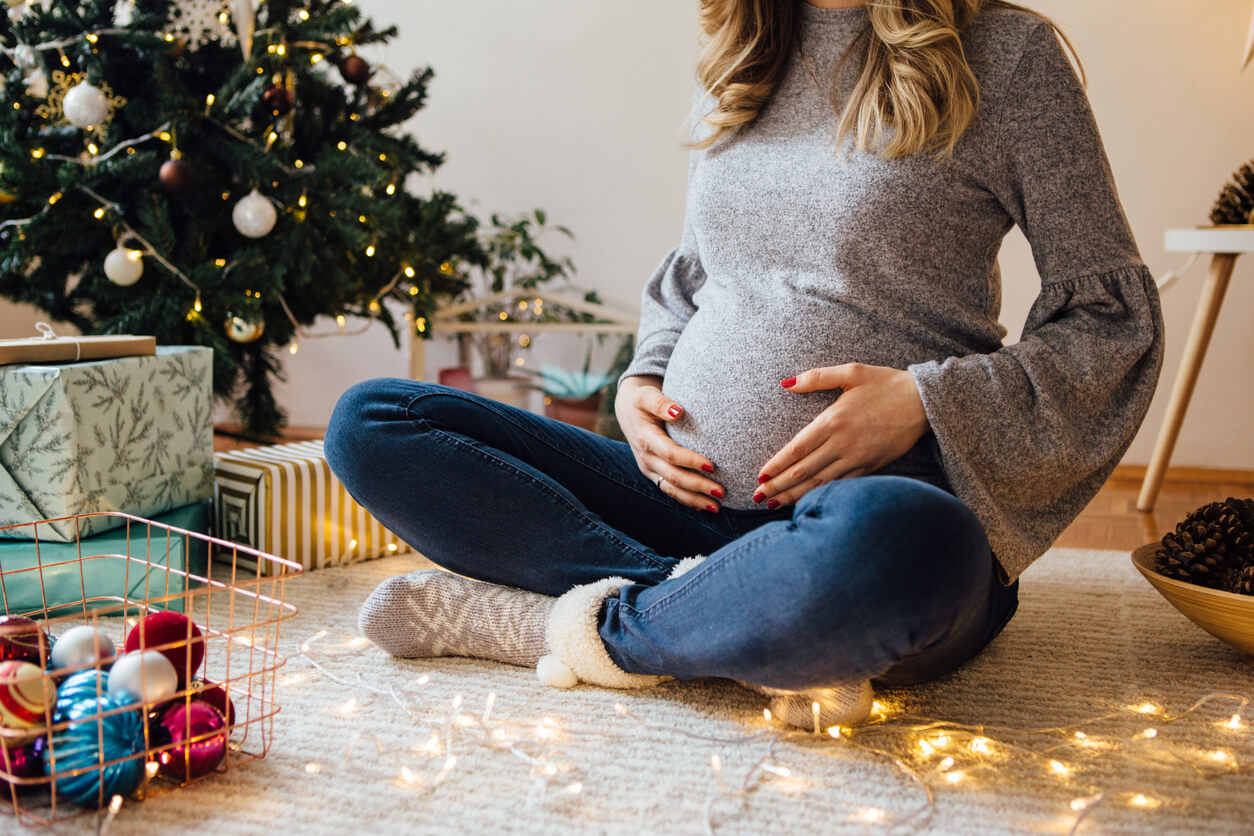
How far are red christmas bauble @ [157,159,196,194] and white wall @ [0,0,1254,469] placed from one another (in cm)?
65

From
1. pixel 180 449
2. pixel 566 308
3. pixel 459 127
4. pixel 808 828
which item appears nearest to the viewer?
pixel 808 828

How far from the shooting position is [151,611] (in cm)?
91

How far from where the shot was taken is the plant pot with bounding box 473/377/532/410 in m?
1.95

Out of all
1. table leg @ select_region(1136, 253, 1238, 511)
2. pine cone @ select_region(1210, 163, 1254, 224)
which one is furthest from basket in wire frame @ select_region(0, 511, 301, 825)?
pine cone @ select_region(1210, 163, 1254, 224)

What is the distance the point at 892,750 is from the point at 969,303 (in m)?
0.39

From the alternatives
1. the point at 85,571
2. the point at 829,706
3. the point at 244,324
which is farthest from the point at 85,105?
the point at 829,706

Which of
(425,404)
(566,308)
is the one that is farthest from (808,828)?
(566,308)

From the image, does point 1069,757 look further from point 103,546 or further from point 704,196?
point 103,546

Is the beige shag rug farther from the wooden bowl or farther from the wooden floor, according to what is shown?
the wooden floor

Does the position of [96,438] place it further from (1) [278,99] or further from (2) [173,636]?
(1) [278,99]

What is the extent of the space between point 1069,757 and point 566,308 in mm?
1417

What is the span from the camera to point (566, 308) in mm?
2018

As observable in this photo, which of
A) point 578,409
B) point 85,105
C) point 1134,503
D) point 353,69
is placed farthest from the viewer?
point 578,409

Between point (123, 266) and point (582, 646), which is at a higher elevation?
point (123, 266)
